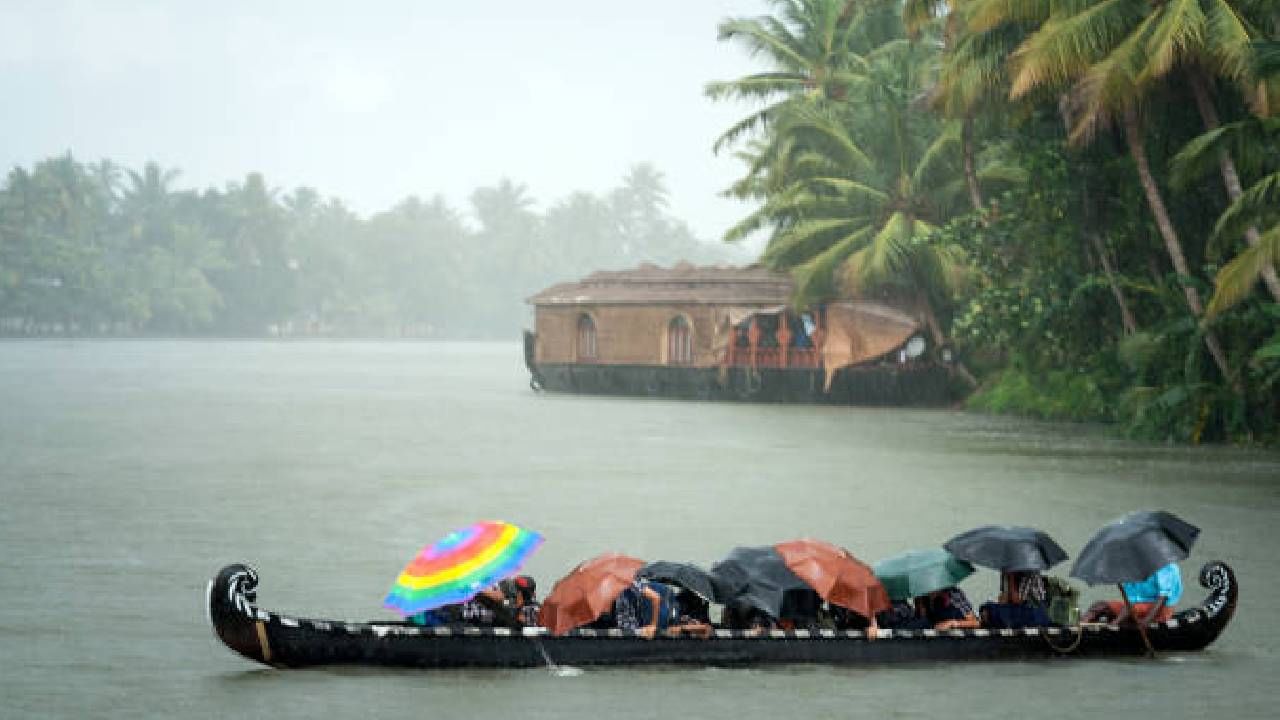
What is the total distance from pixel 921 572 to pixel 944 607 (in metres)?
0.34

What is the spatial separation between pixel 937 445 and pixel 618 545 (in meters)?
11.5

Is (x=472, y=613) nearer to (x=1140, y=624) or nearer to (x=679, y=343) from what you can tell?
(x=1140, y=624)

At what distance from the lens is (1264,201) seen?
67.3ft

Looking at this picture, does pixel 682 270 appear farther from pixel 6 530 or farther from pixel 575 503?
pixel 6 530

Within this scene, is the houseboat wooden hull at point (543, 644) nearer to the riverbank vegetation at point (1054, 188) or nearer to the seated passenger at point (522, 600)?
the seated passenger at point (522, 600)

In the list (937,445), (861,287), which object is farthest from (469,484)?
(861,287)

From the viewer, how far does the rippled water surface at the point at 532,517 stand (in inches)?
363

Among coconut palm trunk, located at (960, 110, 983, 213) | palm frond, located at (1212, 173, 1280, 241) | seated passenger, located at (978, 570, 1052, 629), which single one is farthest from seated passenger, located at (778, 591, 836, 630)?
coconut palm trunk, located at (960, 110, 983, 213)

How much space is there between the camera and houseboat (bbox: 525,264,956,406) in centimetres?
3741

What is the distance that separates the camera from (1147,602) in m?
10.2

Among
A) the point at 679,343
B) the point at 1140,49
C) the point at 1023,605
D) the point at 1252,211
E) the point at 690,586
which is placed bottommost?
the point at 1023,605

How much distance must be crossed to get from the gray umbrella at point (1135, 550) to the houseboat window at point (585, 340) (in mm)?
34039

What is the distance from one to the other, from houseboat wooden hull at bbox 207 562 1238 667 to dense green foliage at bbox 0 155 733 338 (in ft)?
303

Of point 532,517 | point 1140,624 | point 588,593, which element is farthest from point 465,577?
point 532,517
